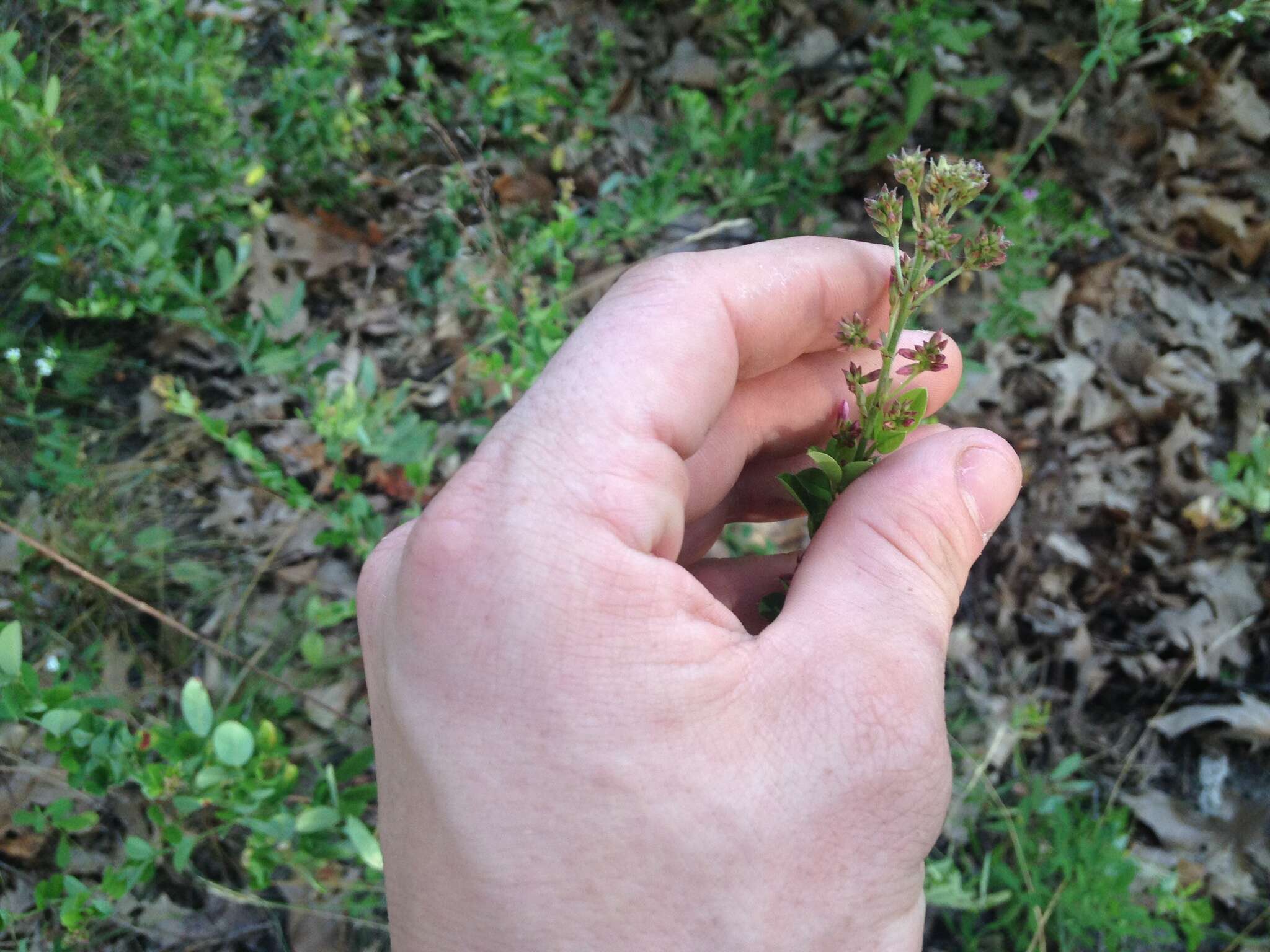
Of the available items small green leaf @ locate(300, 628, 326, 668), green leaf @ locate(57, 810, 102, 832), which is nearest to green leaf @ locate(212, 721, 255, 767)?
green leaf @ locate(57, 810, 102, 832)

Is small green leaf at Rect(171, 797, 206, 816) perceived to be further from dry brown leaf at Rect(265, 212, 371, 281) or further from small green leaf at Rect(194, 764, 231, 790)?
dry brown leaf at Rect(265, 212, 371, 281)

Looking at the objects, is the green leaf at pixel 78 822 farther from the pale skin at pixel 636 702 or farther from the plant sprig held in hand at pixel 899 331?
the plant sprig held in hand at pixel 899 331

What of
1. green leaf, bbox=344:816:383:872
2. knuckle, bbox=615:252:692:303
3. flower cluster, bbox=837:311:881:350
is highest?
Result: knuckle, bbox=615:252:692:303

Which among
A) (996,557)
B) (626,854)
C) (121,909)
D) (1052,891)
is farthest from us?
(996,557)

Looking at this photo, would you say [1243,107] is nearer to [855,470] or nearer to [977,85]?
[977,85]

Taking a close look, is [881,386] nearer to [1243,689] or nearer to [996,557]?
[996,557]

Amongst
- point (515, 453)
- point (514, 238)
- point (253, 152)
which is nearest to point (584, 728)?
Answer: point (515, 453)

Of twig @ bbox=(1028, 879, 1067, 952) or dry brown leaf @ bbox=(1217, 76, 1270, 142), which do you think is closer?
twig @ bbox=(1028, 879, 1067, 952)

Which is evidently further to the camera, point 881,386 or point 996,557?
point 996,557
